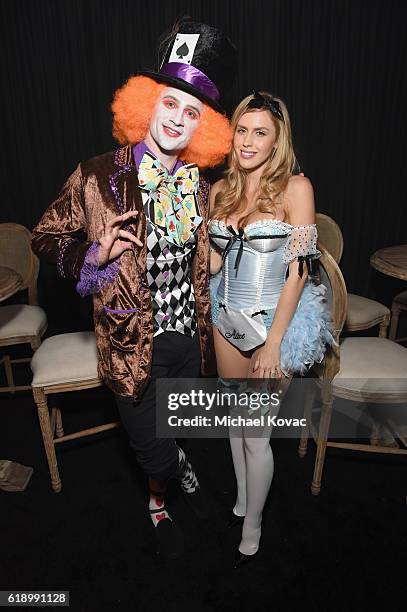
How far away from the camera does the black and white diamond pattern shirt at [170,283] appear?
1435 millimetres

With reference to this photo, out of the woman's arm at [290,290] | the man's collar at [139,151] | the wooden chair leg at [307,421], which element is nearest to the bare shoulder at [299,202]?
the woman's arm at [290,290]

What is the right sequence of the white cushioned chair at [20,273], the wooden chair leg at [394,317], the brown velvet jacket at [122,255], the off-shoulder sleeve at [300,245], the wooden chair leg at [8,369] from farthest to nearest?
the wooden chair leg at [394,317], the wooden chair leg at [8,369], the white cushioned chair at [20,273], the off-shoulder sleeve at [300,245], the brown velvet jacket at [122,255]

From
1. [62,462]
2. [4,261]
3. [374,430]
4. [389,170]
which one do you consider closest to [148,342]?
[62,462]

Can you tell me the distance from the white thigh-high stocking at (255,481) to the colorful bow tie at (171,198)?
75 cm

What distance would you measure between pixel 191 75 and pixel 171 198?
38cm

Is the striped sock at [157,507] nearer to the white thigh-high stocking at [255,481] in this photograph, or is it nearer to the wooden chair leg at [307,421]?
the white thigh-high stocking at [255,481]

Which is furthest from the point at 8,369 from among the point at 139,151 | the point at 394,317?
the point at 394,317

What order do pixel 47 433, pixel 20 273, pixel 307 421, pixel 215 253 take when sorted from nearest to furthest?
pixel 215 253
pixel 47 433
pixel 307 421
pixel 20 273

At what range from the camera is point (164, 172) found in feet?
4.72

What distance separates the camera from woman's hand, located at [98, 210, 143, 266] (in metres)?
1.27

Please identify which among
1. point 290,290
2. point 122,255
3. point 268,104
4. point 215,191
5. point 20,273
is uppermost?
point 268,104

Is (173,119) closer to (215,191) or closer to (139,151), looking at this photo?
(139,151)

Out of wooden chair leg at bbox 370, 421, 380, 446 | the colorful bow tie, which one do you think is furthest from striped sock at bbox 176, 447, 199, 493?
the colorful bow tie

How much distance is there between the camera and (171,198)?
1.46 m
